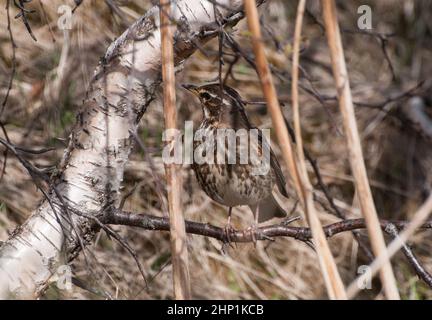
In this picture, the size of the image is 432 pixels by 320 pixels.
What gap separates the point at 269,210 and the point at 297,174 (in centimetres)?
179

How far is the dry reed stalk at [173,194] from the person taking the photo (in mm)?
2199

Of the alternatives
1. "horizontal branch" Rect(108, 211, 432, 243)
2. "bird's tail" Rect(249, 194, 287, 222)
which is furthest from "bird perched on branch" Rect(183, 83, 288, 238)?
"horizontal branch" Rect(108, 211, 432, 243)

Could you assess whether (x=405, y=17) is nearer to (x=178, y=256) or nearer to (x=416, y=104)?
(x=416, y=104)

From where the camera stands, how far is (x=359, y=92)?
5746 mm

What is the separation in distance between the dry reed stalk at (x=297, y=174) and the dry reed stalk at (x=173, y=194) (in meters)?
0.30

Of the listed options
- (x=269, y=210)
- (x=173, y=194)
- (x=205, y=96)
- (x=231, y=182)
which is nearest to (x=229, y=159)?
(x=231, y=182)

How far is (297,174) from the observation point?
2035mm

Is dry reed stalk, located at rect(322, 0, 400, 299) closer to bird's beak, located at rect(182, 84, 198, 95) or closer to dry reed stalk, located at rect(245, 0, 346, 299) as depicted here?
dry reed stalk, located at rect(245, 0, 346, 299)

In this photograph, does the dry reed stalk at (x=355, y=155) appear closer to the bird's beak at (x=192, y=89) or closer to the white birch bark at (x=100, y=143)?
the white birch bark at (x=100, y=143)

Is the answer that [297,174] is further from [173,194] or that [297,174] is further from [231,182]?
[231,182]

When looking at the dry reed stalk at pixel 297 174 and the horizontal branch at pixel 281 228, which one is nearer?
the dry reed stalk at pixel 297 174

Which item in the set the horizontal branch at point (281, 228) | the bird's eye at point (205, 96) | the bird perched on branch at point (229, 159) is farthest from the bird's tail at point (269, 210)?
the horizontal branch at point (281, 228)

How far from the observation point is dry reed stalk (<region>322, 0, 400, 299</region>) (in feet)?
6.34

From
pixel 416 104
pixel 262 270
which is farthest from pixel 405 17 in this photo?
pixel 262 270
